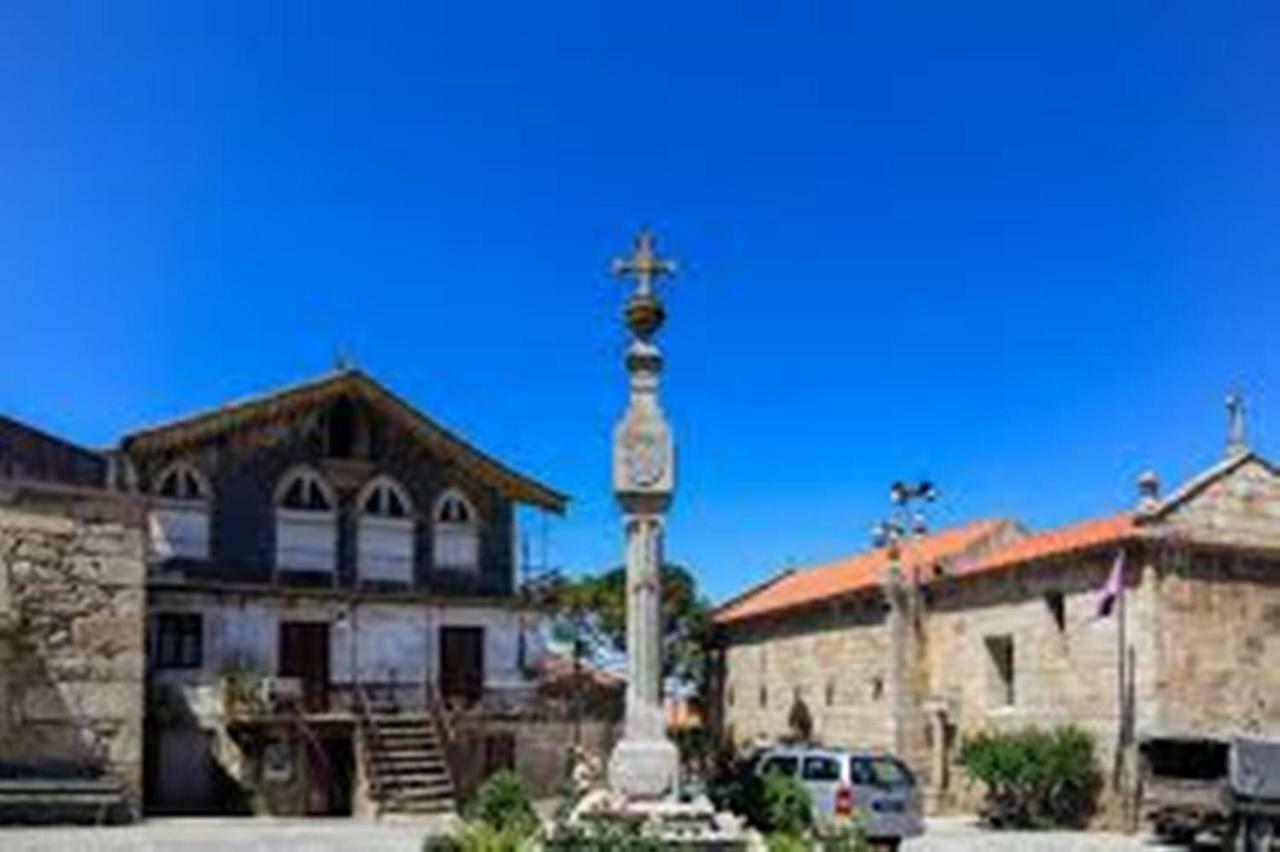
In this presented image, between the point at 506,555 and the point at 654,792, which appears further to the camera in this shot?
the point at 506,555

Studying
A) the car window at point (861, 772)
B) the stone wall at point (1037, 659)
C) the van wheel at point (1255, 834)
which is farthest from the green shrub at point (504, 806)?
the stone wall at point (1037, 659)

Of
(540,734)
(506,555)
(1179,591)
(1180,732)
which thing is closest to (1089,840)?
(1180,732)

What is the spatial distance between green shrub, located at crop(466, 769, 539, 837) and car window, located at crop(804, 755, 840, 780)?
6.96 m

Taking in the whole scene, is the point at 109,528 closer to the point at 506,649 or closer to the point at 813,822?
the point at 506,649

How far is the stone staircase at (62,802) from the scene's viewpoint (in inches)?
1097

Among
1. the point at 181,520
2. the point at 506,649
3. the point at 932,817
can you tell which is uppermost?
the point at 181,520

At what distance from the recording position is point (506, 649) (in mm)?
40469

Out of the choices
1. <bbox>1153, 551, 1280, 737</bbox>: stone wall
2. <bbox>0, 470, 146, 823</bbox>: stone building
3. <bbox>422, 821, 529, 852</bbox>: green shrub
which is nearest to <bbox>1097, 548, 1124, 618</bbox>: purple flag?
<bbox>1153, 551, 1280, 737</bbox>: stone wall

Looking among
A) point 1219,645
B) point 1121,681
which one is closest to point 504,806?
point 1121,681

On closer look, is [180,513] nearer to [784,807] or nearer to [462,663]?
[462,663]

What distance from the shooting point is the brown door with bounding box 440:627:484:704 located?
3941 centimetres

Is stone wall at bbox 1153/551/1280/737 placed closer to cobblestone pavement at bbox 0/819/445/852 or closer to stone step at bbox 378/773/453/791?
cobblestone pavement at bbox 0/819/445/852

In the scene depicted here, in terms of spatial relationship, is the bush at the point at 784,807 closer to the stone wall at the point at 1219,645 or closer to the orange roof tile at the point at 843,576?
the stone wall at the point at 1219,645

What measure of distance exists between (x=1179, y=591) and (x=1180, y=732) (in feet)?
9.99
